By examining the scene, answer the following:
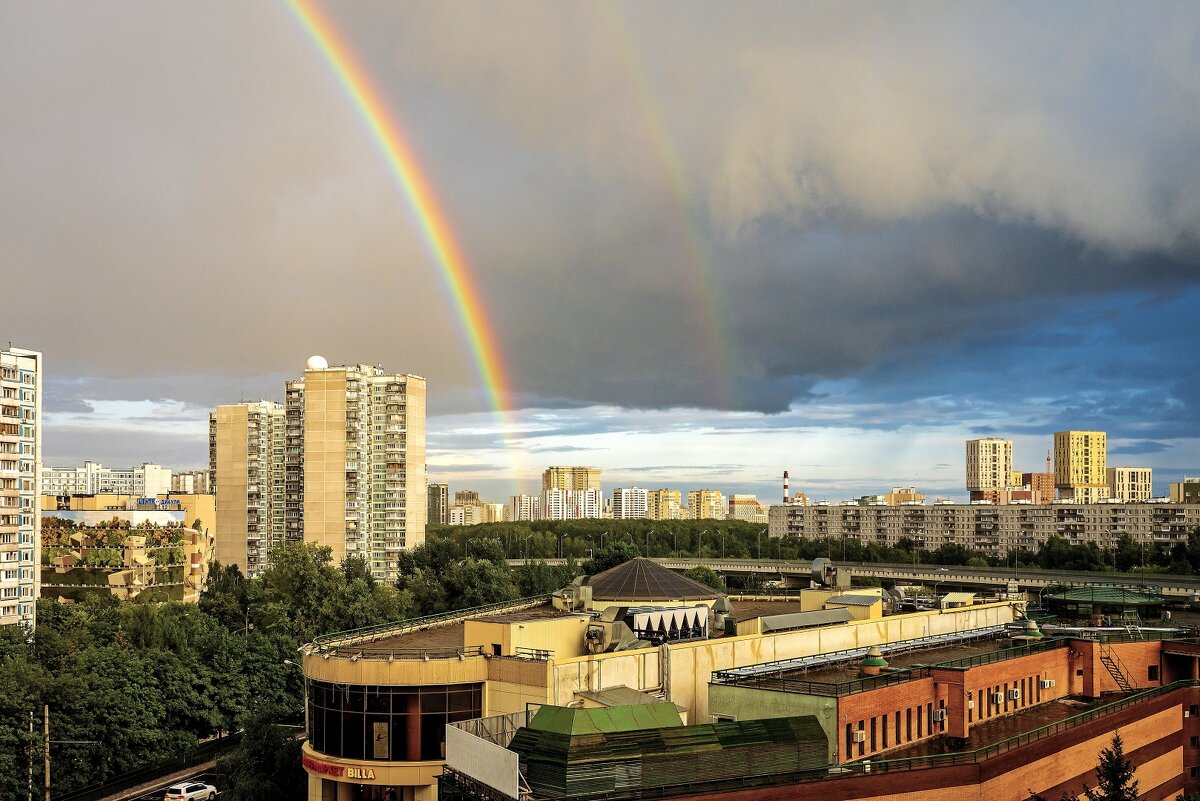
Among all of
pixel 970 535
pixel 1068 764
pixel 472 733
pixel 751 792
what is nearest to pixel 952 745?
pixel 1068 764

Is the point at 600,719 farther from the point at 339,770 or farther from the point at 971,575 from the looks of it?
the point at 971,575

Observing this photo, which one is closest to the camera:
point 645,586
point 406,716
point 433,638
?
point 406,716

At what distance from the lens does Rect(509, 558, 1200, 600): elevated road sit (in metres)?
106

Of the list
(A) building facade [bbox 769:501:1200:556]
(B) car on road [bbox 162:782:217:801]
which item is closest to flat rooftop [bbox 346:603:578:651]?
(B) car on road [bbox 162:782:217:801]

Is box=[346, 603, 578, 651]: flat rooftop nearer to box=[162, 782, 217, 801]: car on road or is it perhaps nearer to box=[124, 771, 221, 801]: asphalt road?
box=[124, 771, 221, 801]: asphalt road

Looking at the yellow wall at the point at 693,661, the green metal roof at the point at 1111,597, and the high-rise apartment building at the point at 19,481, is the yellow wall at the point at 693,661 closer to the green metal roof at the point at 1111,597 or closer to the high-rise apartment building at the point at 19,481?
the green metal roof at the point at 1111,597

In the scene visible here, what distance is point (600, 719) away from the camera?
24547 mm

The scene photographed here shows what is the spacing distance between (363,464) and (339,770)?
91112 mm

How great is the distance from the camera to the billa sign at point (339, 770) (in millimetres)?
33812

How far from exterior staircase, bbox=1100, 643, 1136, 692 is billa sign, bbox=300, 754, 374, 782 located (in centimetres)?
2892

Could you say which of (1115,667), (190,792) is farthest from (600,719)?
(190,792)

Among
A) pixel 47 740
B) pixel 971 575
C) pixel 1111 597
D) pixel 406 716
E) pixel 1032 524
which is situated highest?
pixel 1111 597

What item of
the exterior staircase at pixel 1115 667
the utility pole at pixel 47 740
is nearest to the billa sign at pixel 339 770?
the utility pole at pixel 47 740

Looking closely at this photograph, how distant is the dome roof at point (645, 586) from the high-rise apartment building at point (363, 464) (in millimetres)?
79700
